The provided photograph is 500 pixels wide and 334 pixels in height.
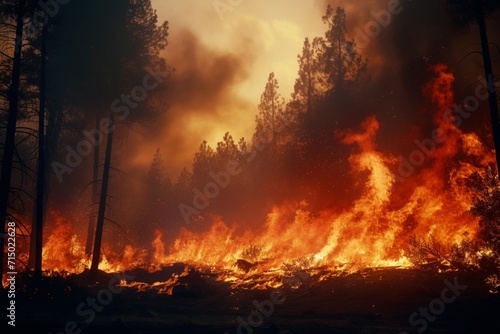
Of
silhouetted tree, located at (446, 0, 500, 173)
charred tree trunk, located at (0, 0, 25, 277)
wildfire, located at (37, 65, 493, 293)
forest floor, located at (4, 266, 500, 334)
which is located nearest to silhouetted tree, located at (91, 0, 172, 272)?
forest floor, located at (4, 266, 500, 334)

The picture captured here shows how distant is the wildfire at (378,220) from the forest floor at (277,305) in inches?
81.9

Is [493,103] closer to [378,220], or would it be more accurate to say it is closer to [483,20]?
[483,20]

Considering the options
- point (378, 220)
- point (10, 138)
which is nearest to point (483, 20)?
point (378, 220)

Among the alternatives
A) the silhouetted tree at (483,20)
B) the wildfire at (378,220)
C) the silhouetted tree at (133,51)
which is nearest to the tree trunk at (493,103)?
the silhouetted tree at (483,20)

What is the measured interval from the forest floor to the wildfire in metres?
2.08

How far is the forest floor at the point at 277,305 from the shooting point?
11.2m

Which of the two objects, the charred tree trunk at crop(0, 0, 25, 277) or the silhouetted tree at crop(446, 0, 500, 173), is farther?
the silhouetted tree at crop(446, 0, 500, 173)

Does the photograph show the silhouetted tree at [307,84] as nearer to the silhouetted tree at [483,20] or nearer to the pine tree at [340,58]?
the pine tree at [340,58]

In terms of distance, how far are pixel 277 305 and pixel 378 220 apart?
30.6 feet

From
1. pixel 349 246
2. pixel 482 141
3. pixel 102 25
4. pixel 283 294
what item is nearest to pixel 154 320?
pixel 283 294

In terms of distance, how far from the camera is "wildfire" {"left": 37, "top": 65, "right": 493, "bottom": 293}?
729 inches

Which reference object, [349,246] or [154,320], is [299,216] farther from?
[154,320]

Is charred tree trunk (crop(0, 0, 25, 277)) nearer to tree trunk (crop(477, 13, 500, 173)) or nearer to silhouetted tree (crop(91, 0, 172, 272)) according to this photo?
silhouetted tree (crop(91, 0, 172, 272))

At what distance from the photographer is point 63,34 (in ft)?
67.1
